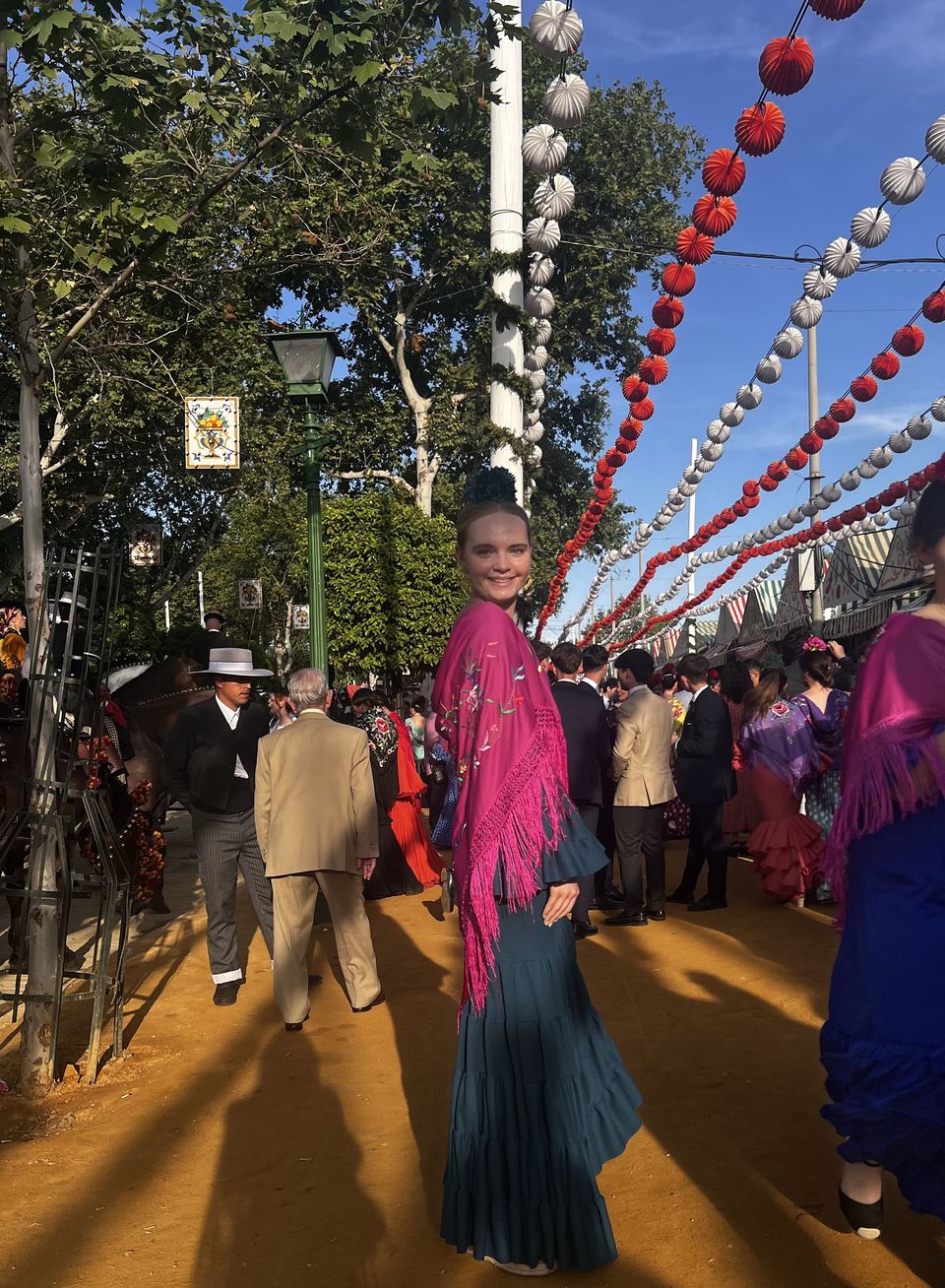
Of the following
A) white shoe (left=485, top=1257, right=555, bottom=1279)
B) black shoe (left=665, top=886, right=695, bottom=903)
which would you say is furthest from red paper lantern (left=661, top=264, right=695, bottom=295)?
white shoe (left=485, top=1257, right=555, bottom=1279)

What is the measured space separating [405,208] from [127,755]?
15172 mm

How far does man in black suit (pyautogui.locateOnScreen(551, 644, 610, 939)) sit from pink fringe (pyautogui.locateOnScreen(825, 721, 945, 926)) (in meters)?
4.07

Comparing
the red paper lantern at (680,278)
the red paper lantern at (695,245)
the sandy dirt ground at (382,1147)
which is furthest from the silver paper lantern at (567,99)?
the sandy dirt ground at (382,1147)

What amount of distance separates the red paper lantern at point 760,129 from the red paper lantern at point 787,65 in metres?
0.41

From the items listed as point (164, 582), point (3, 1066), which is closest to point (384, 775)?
point (3, 1066)

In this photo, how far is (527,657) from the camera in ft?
10.4

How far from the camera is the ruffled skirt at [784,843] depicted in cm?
798

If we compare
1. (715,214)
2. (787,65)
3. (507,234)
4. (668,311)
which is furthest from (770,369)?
(787,65)

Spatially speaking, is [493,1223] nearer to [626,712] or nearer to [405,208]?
[626,712]

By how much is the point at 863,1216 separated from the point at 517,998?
111 centimetres

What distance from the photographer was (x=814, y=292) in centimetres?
1136

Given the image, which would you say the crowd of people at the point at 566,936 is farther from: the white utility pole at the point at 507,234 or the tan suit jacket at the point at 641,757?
the white utility pole at the point at 507,234

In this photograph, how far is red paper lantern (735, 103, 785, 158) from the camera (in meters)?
7.57

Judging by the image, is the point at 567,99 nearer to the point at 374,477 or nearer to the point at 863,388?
the point at 863,388
